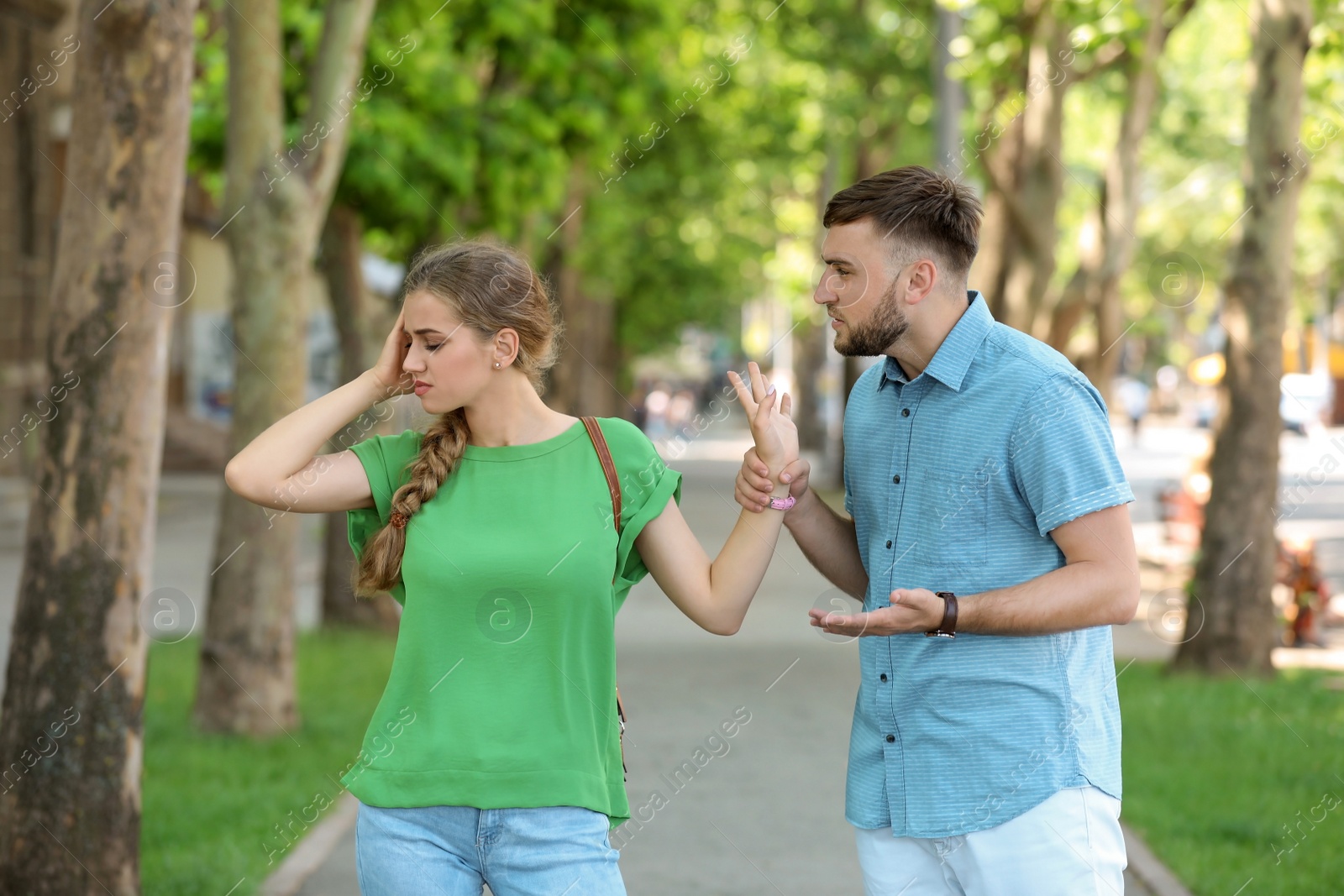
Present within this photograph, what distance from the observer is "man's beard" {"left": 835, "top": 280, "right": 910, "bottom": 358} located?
2.94m

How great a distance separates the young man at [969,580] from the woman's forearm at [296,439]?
737 millimetres

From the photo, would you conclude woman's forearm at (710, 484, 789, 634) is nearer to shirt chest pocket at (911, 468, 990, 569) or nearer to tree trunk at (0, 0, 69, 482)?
shirt chest pocket at (911, 468, 990, 569)

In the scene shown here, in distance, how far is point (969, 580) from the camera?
2.85 meters

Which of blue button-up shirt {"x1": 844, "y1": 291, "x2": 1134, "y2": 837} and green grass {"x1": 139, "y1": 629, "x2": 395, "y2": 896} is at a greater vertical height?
blue button-up shirt {"x1": 844, "y1": 291, "x2": 1134, "y2": 837}

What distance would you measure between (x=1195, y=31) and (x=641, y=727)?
727 inches

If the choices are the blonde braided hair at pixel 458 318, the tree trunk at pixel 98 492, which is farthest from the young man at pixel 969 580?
the tree trunk at pixel 98 492

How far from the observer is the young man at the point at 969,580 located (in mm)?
2736

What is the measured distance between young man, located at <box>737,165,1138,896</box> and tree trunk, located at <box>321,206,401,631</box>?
855 cm

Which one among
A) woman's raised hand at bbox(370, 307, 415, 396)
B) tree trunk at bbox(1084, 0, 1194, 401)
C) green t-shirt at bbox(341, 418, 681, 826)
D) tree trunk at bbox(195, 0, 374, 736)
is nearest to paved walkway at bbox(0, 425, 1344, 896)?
green t-shirt at bbox(341, 418, 681, 826)

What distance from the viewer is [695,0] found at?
20625 mm

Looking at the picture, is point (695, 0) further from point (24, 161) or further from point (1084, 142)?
point (1084, 142)

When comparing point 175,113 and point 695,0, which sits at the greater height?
point 695,0

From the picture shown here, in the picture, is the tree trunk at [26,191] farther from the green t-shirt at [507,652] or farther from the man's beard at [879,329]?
the man's beard at [879,329]

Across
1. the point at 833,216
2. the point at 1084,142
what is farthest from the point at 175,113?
the point at 1084,142
